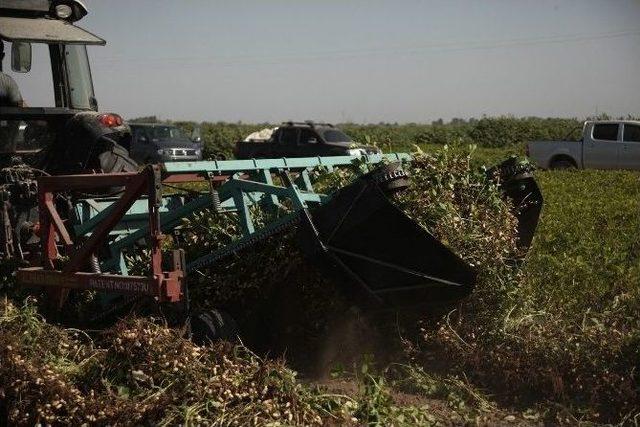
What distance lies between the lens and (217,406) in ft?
13.0

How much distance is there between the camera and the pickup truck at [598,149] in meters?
18.9

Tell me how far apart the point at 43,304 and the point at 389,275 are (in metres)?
2.47

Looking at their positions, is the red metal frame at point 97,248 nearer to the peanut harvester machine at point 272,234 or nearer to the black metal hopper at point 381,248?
the peanut harvester machine at point 272,234

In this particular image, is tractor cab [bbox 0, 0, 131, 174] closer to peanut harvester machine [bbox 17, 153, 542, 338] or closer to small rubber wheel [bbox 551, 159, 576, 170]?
peanut harvester machine [bbox 17, 153, 542, 338]

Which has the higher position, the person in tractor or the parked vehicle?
the person in tractor

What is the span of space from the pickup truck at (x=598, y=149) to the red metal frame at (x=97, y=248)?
1493 centimetres

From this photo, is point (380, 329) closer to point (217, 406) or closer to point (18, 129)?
point (217, 406)

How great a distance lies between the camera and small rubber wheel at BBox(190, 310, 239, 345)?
481cm

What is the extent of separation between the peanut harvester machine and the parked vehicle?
65.9 ft

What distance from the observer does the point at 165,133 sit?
2706 centimetres

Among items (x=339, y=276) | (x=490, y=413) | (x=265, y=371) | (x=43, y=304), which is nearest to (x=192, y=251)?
(x=43, y=304)

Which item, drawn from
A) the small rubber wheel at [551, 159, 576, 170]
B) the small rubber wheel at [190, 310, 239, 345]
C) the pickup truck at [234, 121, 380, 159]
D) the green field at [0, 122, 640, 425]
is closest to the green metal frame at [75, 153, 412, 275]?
the small rubber wheel at [190, 310, 239, 345]

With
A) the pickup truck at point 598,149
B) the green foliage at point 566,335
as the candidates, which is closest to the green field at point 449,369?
the green foliage at point 566,335

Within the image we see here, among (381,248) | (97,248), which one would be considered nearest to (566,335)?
(381,248)
